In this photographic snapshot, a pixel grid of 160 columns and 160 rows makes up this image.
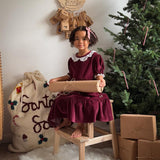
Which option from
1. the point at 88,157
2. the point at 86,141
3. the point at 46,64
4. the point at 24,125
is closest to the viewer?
the point at 86,141

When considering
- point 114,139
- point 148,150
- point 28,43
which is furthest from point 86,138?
point 28,43

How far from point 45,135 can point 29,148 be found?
16 centimetres

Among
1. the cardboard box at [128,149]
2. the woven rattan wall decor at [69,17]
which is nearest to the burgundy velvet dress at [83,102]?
the cardboard box at [128,149]

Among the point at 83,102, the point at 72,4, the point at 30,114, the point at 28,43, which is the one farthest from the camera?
the point at 72,4

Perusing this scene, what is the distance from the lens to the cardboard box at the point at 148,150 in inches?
45.4

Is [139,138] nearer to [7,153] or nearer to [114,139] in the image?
[114,139]

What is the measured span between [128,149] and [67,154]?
0.46 meters

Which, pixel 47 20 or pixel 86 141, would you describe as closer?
pixel 86 141

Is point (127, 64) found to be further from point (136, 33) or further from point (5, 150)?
point (5, 150)

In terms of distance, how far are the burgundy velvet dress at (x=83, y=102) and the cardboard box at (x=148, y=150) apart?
27 cm

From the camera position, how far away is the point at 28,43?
1672 millimetres

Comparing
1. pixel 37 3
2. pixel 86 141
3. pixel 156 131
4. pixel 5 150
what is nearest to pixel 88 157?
pixel 86 141

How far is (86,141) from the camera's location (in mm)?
1127

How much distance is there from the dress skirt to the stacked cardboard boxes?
0.17 meters
